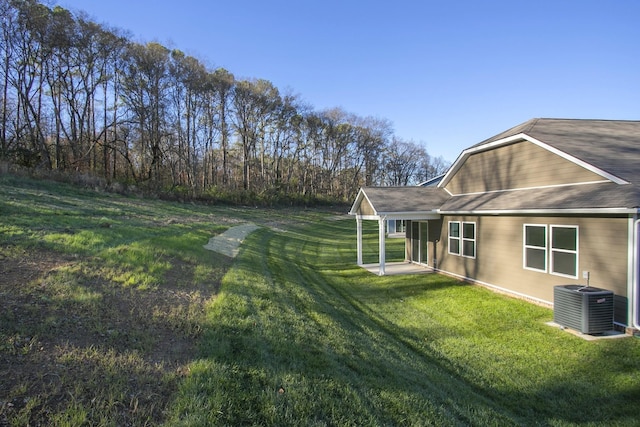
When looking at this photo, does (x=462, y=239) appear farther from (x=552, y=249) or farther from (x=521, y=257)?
(x=552, y=249)

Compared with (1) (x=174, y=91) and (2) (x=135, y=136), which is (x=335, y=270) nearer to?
(2) (x=135, y=136)

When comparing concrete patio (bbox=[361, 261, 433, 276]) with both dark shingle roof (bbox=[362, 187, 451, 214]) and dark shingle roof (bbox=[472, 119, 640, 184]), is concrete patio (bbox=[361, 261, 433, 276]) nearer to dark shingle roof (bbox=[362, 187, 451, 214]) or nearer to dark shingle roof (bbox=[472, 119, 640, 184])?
dark shingle roof (bbox=[362, 187, 451, 214])

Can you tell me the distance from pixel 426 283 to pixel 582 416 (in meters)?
7.13

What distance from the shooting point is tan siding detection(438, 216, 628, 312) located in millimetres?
6781

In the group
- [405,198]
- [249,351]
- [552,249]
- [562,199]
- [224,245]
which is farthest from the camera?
[405,198]

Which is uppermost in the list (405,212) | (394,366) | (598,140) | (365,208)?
(598,140)

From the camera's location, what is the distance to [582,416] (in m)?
4.19

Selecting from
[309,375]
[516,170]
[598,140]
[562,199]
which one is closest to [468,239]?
[516,170]

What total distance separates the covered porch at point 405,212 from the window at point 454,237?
77 centimetres

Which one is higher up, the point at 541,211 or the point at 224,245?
the point at 541,211

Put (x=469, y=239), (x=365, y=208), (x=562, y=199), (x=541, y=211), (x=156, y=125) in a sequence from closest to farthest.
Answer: (x=562, y=199), (x=541, y=211), (x=469, y=239), (x=365, y=208), (x=156, y=125)

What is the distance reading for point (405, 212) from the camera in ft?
40.9

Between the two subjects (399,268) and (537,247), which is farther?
(399,268)

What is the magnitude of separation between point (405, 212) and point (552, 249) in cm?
496
